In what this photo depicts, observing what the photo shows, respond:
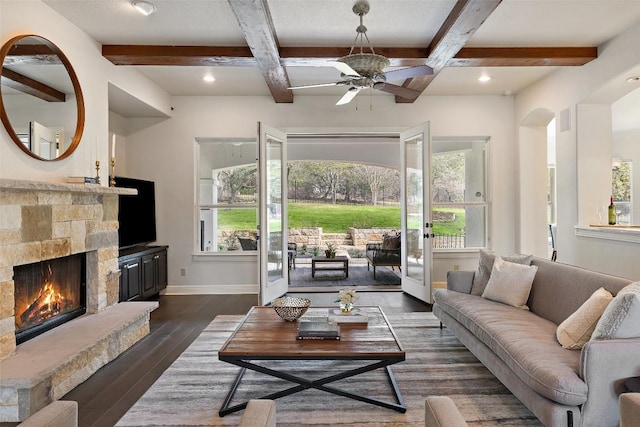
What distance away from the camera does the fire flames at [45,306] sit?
293cm

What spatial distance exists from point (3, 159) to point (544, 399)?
3.79 meters

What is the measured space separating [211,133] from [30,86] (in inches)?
110

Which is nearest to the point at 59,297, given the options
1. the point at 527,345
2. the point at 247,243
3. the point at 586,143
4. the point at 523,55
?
the point at 247,243

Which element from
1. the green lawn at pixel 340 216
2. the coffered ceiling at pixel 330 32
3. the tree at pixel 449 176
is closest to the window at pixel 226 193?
the coffered ceiling at pixel 330 32

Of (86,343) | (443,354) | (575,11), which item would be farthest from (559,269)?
(86,343)

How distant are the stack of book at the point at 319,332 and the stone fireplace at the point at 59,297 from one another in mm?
1611

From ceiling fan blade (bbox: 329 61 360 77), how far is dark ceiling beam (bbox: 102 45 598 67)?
36.4 inches

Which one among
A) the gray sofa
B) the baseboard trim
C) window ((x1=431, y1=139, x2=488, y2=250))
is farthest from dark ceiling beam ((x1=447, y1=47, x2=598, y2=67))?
the baseboard trim

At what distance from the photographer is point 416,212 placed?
17.9 ft

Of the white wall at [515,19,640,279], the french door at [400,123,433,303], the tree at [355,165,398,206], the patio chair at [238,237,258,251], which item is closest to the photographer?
the white wall at [515,19,640,279]

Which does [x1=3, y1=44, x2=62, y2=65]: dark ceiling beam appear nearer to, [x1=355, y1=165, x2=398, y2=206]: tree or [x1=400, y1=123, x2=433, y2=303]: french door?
[x1=400, y1=123, x2=433, y2=303]: french door

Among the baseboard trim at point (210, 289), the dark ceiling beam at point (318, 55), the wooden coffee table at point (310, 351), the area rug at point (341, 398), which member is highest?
the dark ceiling beam at point (318, 55)

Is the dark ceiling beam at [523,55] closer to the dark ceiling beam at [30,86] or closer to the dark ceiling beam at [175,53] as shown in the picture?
the dark ceiling beam at [175,53]

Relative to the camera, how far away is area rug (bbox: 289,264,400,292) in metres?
6.22
